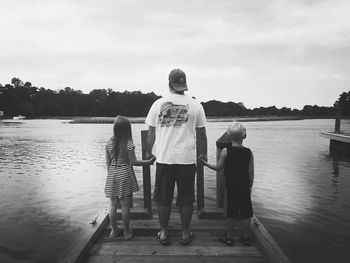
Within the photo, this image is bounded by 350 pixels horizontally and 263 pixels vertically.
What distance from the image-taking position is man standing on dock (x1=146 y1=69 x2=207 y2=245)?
12.9 feet

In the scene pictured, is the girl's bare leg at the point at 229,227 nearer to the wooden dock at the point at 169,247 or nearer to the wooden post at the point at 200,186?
the wooden dock at the point at 169,247

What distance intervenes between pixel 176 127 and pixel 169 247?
1655 mm

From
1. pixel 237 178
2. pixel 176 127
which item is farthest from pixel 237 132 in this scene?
pixel 176 127

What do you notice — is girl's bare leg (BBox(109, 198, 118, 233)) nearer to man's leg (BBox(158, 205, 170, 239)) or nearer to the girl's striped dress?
the girl's striped dress

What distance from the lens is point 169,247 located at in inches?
165

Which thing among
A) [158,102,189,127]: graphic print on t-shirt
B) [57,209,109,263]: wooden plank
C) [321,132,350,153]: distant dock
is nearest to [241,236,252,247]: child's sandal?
[158,102,189,127]: graphic print on t-shirt

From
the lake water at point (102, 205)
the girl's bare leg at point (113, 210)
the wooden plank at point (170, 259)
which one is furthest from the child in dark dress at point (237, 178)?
the lake water at point (102, 205)

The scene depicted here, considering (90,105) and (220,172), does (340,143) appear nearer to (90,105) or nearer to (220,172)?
(220,172)

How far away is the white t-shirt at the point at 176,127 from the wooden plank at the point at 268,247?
1441 millimetres

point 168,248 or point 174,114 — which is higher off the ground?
point 174,114

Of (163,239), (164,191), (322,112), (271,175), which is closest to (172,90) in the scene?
(164,191)

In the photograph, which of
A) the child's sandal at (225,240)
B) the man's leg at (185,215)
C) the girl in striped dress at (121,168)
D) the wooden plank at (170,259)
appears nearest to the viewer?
the wooden plank at (170,259)

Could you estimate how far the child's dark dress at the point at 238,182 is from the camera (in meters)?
4.17

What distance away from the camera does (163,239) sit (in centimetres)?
424
